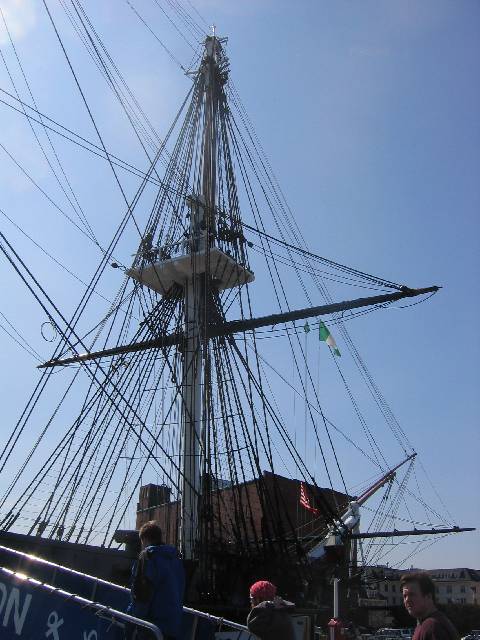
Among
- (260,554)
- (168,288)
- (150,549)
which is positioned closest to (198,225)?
(168,288)

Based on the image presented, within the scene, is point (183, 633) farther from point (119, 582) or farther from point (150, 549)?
point (119, 582)

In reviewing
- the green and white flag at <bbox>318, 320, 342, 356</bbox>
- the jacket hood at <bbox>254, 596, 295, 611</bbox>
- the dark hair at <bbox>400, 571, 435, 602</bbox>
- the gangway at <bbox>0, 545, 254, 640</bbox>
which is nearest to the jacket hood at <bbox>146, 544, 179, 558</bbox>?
the gangway at <bbox>0, 545, 254, 640</bbox>

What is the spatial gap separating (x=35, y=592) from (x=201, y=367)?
35.7ft

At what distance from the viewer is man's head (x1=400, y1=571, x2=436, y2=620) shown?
314 cm

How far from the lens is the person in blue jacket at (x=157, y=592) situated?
417 cm

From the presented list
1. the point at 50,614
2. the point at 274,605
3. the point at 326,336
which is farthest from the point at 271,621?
the point at 326,336

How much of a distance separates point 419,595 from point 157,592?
70.2 inches

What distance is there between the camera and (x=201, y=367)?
49.4 ft

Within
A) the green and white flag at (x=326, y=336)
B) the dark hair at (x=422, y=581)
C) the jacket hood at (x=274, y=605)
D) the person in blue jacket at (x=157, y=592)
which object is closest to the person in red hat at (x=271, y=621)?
the jacket hood at (x=274, y=605)

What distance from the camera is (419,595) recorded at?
3.18 meters

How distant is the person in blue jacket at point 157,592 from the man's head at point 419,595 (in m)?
1.65

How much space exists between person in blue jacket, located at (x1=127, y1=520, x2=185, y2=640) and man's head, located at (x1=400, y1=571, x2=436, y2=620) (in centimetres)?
165

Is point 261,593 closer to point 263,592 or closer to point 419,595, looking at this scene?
point 263,592

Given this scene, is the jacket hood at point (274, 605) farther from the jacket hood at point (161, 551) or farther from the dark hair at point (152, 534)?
the dark hair at point (152, 534)
